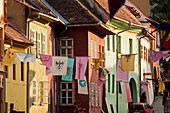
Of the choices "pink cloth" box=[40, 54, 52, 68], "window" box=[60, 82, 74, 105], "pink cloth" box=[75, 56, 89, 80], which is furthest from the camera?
"window" box=[60, 82, 74, 105]

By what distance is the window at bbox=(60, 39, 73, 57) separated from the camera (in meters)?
51.3

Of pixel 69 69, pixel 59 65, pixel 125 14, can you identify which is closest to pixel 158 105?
pixel 125 14

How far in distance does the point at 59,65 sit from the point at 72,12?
8.04 metres

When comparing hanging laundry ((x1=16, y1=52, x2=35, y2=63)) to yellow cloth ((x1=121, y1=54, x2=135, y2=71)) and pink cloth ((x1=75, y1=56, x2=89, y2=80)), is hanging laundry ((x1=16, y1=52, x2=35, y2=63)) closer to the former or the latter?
pink cloth ((x1=75, y1=56, x2=89, y2=80))

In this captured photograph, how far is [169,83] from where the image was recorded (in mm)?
78000

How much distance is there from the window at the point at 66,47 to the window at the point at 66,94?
204cm

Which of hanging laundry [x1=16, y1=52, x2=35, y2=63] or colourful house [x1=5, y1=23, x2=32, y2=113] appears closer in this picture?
hanging laundry [x1=16, y1=52, x2=35, y2=63]

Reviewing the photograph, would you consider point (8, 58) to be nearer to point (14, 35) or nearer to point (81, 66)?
point (14, 35)

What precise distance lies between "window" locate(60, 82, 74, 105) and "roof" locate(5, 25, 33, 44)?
8932mm

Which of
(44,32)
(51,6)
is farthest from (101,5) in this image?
(44,32)

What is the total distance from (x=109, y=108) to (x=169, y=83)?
21.0 m

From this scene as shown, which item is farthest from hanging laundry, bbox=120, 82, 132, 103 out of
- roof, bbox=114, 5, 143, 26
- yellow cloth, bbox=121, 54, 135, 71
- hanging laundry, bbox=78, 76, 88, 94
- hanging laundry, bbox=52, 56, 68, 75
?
hanging laundry, bbox=52, 56, 68, 75

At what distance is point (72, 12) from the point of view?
5112 cm

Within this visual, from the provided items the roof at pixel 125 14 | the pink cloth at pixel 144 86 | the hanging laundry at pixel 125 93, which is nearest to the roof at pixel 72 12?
the roof at pixel 125 14
